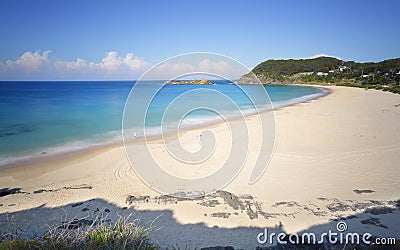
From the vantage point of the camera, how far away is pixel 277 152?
8961 mm

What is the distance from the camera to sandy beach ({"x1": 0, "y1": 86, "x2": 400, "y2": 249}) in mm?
4422

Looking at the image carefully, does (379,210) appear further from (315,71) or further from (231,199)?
(315,71)

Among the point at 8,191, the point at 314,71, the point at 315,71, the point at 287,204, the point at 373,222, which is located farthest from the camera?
the point at 314,71

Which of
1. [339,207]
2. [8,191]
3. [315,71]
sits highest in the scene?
[315,71]

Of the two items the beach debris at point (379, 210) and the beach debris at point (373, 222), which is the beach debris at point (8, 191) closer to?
the beach debris at point (373, 222)

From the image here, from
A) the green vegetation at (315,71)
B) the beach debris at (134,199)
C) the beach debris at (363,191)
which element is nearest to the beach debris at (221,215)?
the beach debris at (134,199)

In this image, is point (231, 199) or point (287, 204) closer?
point (287, 204)

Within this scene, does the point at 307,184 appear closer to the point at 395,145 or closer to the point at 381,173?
the point at 381,173

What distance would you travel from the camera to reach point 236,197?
18.4 ft

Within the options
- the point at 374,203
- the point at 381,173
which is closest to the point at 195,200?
the point at 374,203

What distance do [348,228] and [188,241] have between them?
9.39ft

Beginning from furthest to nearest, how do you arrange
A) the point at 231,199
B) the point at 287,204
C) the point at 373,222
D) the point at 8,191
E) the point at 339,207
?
1. the point at 8,191
2. the point at 231,199
3. the point at 287,204
4. the point at 339,207
5. the point at 373,222

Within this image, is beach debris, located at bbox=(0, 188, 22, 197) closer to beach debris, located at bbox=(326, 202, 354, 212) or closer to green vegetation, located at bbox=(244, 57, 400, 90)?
beach debris, located at bbox=(326, 202, 354, 212)

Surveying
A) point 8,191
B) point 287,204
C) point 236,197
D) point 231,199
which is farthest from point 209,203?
point 8,191
